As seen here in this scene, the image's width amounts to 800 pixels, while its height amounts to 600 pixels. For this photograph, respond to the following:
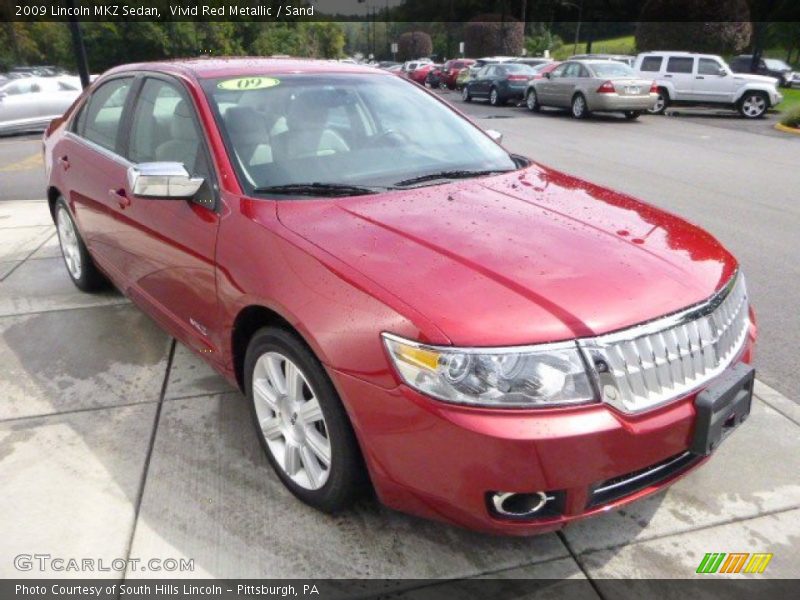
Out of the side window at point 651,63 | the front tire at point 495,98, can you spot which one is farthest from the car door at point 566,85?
the front tire at point 495,98

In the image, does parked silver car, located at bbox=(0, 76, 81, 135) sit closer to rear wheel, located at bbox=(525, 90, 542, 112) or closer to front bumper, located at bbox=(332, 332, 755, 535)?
rear wheel, located at bbox=(525, 90, 542, 112)

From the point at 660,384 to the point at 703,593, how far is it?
0.76 m

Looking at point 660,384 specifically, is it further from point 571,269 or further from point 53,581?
point 53,581

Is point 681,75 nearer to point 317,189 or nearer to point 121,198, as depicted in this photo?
point 121,198

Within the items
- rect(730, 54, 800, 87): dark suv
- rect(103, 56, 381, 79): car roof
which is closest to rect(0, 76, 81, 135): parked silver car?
rect(103, 56, 381, 79): car roof

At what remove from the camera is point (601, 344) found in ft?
6.55

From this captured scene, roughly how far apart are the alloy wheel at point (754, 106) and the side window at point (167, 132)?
19.1 meters

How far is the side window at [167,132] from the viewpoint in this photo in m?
3.05

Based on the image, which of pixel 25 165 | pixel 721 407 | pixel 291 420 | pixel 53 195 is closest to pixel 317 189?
pixel 291 420

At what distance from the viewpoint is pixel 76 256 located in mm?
4887

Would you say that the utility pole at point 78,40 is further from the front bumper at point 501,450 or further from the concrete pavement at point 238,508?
the front bumper at point 501,450

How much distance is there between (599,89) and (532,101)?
359 cm

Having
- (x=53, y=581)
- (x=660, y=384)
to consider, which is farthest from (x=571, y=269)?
(x=53, y=581)

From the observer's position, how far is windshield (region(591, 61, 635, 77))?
17.4m
